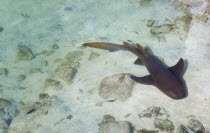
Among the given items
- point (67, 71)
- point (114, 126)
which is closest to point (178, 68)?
point (114, 126)

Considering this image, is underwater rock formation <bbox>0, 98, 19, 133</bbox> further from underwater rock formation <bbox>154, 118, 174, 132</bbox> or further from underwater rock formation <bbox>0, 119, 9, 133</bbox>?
underwater rock formation <bbox>154, 118, 174, 132</bbox>

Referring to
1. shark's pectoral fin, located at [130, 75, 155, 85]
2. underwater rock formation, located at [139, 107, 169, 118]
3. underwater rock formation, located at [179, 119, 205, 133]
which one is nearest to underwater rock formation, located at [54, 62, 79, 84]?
shark's pectoral fin, located at [130, 75, 155, 85]

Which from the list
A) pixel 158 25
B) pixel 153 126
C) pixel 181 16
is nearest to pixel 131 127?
pixel 153 126

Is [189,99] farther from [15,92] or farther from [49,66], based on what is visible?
[15,92]

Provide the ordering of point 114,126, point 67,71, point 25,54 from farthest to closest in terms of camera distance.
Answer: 1. point 25,54
2. point 67,71
3. point 114,126

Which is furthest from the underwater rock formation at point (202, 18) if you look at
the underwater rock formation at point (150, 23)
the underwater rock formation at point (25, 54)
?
the underwater rock formation at point (25, 54)

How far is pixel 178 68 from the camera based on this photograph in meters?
5.14

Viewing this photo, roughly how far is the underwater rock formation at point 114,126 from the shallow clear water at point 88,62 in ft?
0.12

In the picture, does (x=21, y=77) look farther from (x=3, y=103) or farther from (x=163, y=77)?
(x=163, y=77)

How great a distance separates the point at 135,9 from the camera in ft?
24.3

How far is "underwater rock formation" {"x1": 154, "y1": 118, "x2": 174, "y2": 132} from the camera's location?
14.7 ft

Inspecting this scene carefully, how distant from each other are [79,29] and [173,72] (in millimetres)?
3243

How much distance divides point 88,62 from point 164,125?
2492 millimetres

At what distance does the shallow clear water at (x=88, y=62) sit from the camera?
487 cm
